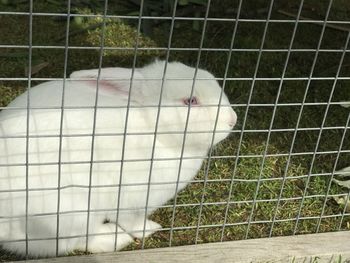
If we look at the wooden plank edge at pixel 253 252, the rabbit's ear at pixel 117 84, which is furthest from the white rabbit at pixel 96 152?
the wooden plank edge at pixel 253 252

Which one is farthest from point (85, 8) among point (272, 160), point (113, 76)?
point (113, 76)

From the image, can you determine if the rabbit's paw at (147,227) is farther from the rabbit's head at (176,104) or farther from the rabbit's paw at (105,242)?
the rabbit's head at (176,104)

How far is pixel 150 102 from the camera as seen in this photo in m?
2.33

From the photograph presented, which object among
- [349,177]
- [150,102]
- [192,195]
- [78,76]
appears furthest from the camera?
[349,177]

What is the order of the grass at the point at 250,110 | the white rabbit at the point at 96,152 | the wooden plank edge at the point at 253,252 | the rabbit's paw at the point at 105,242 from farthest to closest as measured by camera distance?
the grass at the point at 250,110 < the rabbit's paw at the point at 105,242 < the wooden plank edge at the point at 253,252 < the white rabbit at the point at 96,152

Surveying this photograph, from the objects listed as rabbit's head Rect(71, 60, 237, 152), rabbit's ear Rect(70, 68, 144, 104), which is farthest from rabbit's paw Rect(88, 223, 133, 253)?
rabbit's ear Rect(70, 68, 144, 104)

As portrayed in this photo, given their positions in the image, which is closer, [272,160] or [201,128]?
[201,128]

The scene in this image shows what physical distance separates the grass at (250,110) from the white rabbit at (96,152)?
0.17 meters

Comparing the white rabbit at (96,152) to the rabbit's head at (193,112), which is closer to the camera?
the white rabbit at (96,152)

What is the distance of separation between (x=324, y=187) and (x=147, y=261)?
1082mm

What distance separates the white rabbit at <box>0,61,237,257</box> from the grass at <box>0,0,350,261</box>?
0.17m

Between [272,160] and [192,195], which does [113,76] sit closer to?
[192,195]

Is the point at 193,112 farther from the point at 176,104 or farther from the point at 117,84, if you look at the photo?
the point at 117,84

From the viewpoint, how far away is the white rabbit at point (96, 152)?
210cm
